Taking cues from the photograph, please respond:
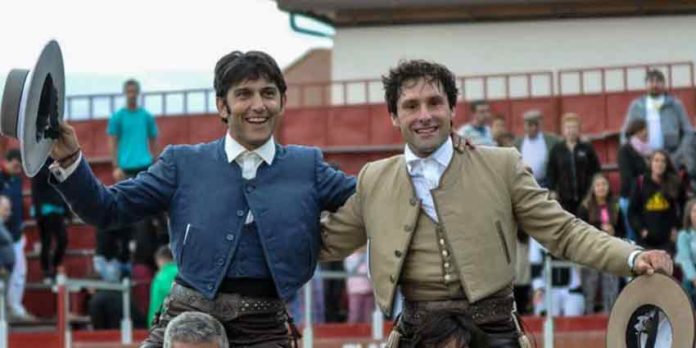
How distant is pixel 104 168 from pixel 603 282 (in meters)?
7.63

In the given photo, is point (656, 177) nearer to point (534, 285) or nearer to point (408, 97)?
point (534, 285)

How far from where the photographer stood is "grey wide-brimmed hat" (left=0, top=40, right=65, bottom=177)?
7477 millimetres

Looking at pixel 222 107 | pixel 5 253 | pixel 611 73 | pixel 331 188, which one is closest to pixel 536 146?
pixel 5 253

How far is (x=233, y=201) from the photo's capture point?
25.9 ft

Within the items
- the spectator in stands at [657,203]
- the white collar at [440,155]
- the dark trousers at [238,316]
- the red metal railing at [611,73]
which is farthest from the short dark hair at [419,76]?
the red metal railing at [611,73]

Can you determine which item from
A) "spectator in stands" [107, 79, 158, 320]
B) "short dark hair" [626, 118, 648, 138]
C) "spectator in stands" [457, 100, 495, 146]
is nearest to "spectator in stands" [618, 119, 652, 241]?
"short dark hair" [626, 118, 648, 138]

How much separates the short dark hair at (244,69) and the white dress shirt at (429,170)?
0.55 metres

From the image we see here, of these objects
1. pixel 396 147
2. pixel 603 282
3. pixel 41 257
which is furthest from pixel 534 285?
pixel 396 147

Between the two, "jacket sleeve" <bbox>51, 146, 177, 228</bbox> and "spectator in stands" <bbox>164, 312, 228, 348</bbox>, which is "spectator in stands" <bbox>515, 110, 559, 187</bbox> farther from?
"spectator in stands" <bbox>164, 312, 228, 348</bbox>

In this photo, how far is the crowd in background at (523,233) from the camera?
1548 cm

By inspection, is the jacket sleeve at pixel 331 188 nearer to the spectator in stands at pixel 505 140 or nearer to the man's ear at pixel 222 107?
the man's ear at pixel 222 107

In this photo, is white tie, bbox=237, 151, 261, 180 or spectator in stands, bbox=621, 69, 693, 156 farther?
spectator in stands, bbox=621, 69, 693, 156

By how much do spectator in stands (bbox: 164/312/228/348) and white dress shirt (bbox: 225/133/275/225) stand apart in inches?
29.6

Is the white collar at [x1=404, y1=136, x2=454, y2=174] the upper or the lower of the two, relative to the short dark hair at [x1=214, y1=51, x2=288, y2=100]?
lower
